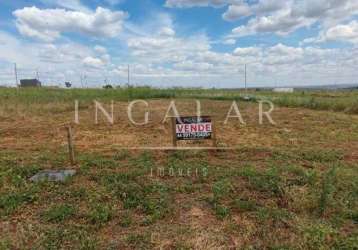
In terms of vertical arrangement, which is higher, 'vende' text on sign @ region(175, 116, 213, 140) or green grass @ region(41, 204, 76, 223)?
'vende' text on sign @ region(175, 116, 213, 140)

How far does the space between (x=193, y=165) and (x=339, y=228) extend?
2.13 meters

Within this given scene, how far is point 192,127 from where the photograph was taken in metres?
4.83

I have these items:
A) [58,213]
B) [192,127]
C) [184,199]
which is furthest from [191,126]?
[58,213]

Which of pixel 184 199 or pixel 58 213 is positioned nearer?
pixel 58 213

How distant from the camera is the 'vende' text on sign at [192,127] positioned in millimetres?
4797

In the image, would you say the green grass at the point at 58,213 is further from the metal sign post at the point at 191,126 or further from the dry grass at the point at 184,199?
the metal sign post at the point at 191,126

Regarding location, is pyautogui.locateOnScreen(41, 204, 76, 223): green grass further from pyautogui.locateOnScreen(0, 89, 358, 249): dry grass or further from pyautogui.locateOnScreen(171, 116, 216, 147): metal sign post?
pyautogui.locateOnScreen(171, 116, 216, 147): metal sign post

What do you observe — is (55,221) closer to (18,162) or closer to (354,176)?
(18,162)

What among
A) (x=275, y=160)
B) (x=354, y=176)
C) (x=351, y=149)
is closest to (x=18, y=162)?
(x=275, y=160)

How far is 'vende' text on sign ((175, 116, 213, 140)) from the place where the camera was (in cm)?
480

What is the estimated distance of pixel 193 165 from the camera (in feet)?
13.9

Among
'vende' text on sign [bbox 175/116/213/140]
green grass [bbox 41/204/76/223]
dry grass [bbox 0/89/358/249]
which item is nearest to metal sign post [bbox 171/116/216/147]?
'vende' text on sign [bbox 175/116/213/140]

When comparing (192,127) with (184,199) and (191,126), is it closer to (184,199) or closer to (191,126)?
(191,126)

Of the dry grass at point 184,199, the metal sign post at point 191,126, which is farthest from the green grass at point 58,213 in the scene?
the metal sign post at point 191,126
